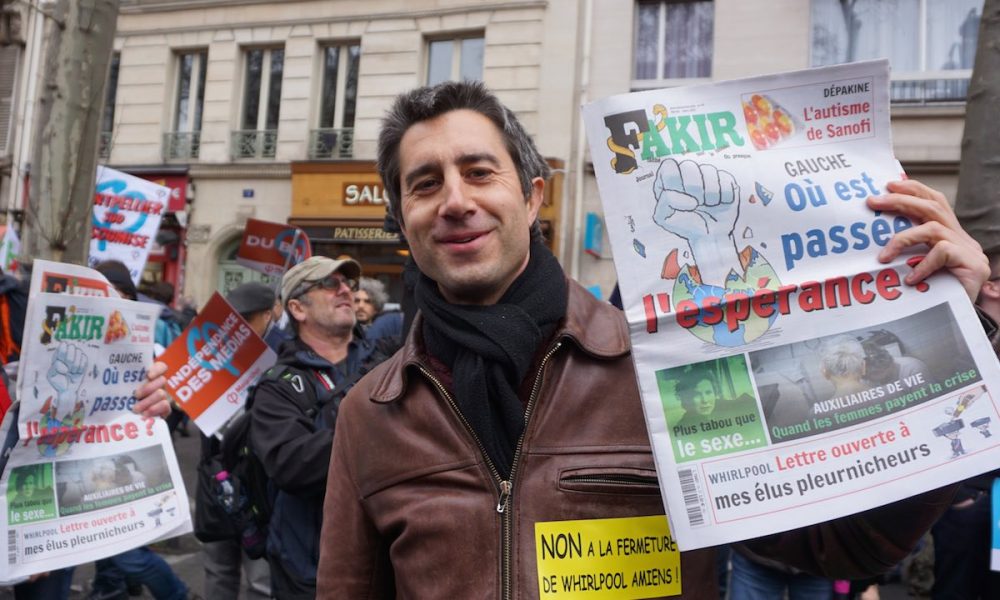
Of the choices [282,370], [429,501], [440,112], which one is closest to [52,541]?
[282,370]

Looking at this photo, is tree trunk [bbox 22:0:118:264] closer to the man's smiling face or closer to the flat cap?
the flat cap

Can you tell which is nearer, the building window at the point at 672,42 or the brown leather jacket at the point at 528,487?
the brown leather jacket at the point at 528,487

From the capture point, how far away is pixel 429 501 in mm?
1520

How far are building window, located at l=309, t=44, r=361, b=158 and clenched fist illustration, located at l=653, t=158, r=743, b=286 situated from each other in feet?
42.9

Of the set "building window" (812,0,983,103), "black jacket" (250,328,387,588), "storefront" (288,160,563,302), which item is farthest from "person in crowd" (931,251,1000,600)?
"storefront" (288,160,563,302)

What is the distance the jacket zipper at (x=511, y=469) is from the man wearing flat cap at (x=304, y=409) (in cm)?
146

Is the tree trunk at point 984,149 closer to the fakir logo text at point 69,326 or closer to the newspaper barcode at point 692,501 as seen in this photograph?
the newspaper barcode at point 692,501

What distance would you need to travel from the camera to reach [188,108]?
15109mm

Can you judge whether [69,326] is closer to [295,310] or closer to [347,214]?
[295,310]

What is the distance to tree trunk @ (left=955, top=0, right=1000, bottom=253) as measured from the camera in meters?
3.29

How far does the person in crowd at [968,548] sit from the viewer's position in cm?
311

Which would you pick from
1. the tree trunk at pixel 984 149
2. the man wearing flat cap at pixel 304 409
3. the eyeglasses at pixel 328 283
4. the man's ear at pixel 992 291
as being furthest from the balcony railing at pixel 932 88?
the man wearing flat cap at pixel 304 409

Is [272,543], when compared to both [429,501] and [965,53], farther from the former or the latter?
[965,53]

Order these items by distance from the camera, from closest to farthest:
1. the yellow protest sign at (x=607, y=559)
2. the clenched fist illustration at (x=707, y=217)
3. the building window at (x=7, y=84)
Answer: the clenched fist illustration at (x=707, y=217) < the yellow protest sign at (x=607, y=559) < the building window at (x=7, y=84)
